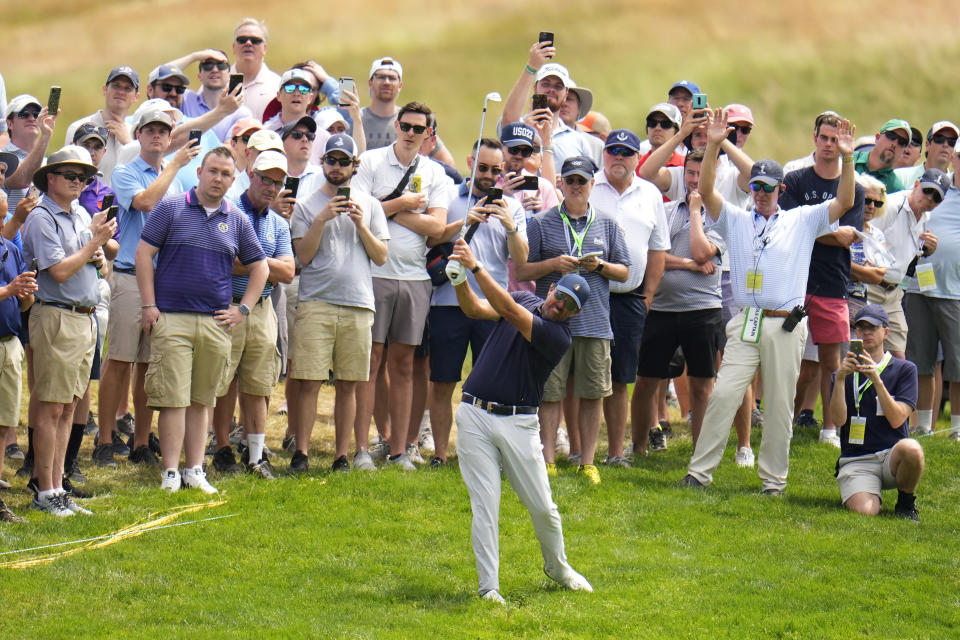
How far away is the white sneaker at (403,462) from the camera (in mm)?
11172

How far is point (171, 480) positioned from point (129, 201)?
7.92 ft

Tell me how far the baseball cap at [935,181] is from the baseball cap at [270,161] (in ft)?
21.4

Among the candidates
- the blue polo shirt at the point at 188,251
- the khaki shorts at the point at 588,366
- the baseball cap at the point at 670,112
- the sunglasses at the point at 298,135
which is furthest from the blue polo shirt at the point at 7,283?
the baseball cap at the point at 670,112

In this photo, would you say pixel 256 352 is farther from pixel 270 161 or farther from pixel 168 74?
pixel 168 74

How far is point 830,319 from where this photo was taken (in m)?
12.4

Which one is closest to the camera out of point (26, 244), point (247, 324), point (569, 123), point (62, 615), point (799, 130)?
point (62, 615)

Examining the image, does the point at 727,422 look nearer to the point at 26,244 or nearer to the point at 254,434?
the point at 254,434

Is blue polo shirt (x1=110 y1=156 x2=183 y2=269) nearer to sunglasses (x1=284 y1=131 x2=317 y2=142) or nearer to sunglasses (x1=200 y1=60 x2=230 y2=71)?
sunglasses (x1=284 y1=131 x2=317 y2=142)

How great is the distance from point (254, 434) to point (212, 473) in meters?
0.49

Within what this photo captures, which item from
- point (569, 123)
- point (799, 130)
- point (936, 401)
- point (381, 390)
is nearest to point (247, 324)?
point (381, 390)

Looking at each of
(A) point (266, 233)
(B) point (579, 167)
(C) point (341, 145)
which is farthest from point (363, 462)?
(B) point (579, 167)

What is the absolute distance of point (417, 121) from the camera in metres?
11.4

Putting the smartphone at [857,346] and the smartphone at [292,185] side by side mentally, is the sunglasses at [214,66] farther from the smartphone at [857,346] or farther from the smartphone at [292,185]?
the smartphone at [857,346]

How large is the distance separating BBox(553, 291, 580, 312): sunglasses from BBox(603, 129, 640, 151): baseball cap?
382 centimetres
